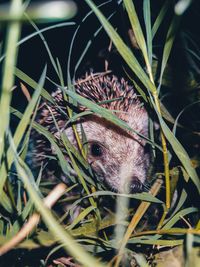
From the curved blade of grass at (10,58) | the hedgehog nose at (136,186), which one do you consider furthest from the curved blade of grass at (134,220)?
the curved blade of grass at (10,58)

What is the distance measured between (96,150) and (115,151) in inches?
5.8

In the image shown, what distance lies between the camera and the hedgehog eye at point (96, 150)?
2690mm

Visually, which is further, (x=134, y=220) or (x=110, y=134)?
(x=110, y=134)

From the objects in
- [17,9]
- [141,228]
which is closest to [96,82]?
[141,228]

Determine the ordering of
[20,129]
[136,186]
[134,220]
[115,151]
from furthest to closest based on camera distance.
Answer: [115,151]
[136,186]
[134,220]
[20,129]

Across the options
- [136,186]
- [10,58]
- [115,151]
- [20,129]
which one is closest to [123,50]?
[20,129]

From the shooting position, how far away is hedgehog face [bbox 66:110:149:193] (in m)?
2.39

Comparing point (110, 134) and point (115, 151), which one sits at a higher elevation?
point (110, 134)

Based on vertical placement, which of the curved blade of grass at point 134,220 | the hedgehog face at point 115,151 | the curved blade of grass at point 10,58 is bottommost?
the curved blade of grass at point 134,220

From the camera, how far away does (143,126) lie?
280cm

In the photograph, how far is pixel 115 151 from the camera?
2631 millimetres

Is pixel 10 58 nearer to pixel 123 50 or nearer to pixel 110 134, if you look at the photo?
pixel 123 50

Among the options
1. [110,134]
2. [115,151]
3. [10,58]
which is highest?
[10,58]

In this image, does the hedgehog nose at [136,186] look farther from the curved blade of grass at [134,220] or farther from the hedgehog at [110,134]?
the curved blade of grass at [134,220]
